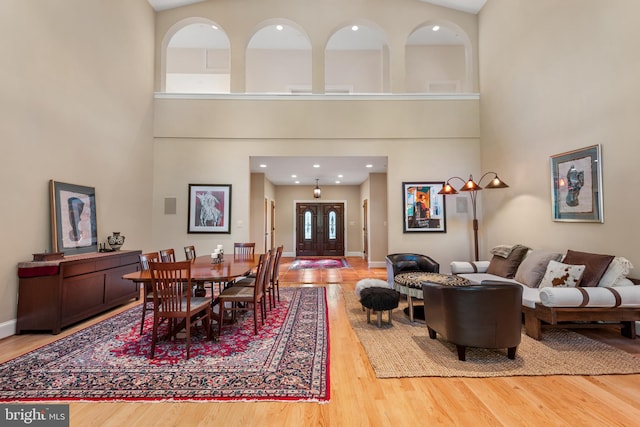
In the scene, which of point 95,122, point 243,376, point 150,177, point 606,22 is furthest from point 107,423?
point 606,22

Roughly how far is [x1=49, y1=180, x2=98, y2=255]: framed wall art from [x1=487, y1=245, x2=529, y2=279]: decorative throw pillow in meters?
6.00

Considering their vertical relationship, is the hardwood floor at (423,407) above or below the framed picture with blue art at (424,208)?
below

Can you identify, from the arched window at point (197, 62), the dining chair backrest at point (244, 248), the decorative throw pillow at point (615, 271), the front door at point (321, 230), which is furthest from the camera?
the front door at point (321, 230)

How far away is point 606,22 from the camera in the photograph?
337cm

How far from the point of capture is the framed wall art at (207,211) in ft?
20.0

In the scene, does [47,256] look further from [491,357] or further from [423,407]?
[491,357]

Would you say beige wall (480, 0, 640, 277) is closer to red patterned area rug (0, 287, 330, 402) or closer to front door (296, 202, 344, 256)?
red patterned area rug (0, 287, 330, 402)

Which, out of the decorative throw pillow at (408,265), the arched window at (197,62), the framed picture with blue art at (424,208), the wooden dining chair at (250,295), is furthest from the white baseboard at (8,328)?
the arched window at (197,62)

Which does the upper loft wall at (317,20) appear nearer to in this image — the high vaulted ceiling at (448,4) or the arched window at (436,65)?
the high vaulted ceiling at (448,4)

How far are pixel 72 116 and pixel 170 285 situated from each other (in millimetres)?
3121

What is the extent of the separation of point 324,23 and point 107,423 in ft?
A: 23.0

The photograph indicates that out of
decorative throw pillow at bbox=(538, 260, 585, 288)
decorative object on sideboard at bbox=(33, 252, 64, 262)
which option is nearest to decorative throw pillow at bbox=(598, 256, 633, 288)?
decorative throw pillow at bbox=(538, 260, 585, 288)

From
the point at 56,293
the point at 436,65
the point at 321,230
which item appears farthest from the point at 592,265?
the point at 321,230

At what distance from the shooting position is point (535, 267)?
382cm
